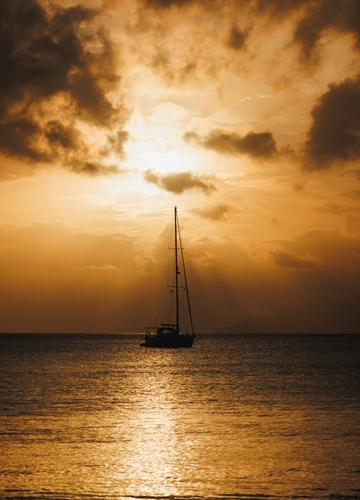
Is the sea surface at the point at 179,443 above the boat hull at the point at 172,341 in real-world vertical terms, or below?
below

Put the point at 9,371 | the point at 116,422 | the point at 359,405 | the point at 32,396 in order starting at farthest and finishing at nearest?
the point at 9,371 → the point at 32,396 → the point at 359,405 → the point at 116,422

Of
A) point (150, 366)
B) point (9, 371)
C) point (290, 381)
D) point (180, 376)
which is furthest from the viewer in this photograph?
point (150, 366)

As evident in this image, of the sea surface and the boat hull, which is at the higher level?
the boat hull

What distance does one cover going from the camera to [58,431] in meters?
36.3

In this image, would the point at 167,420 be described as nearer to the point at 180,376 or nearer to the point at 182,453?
the point at 182,453

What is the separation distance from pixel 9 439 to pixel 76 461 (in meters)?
6.54

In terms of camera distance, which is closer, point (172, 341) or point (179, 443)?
point (179, 443)

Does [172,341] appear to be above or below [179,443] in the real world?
above

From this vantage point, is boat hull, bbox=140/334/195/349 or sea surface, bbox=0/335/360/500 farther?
boat hull, bbox=140/334/195/349

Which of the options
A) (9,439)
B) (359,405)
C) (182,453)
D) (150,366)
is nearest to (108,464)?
(182,453)

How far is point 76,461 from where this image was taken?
93.4 ft

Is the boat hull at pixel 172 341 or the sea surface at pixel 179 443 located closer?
the sea surface at pixel 179 443

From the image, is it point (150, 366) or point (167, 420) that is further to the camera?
point (150, 366)

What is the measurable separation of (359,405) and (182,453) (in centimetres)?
Result: 2483
